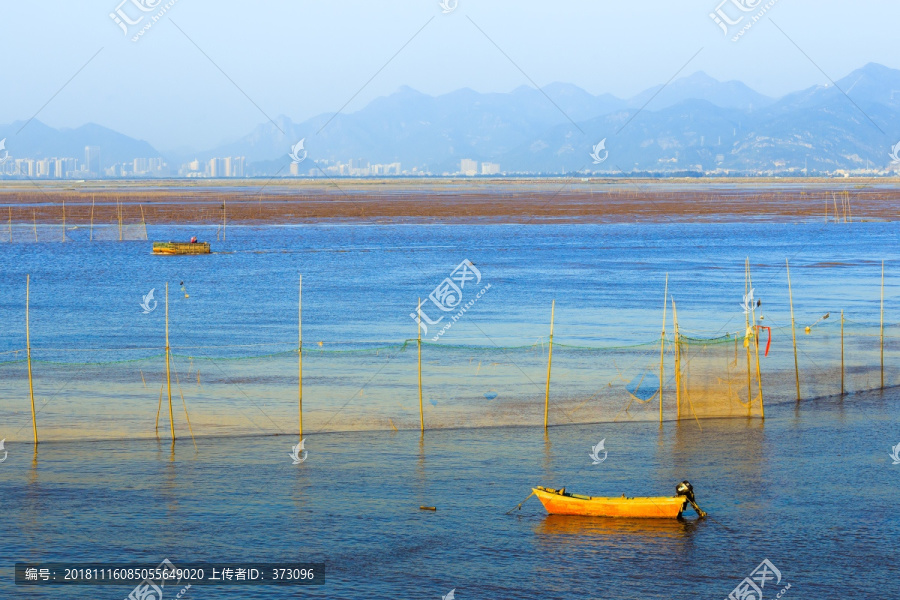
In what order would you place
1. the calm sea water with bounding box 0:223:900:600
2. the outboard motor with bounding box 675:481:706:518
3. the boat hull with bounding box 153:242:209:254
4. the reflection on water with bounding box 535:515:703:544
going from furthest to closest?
the boat hull with bounding box 153:242:209:254 → the outboard motor with bounding box 675:481:706:518 → the reflection on water with bounding box 535:515:703:544 → the calm sea water with bounding box 0:223:900:600

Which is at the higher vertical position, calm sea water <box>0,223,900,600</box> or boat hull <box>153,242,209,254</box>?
boat hull <box>153,242,209,254</box>

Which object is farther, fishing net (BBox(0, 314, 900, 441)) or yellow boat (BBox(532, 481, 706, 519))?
fishing net (BBox(0, 314, 900, 441))

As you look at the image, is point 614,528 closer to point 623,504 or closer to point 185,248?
point 623,504

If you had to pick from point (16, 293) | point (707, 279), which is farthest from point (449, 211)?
point (16, 293)

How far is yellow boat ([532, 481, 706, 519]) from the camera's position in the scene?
15.4 metres

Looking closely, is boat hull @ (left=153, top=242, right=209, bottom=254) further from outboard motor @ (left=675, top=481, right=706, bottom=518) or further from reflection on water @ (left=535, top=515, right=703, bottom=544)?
outboard motor @ (left=675, top=481, right=706, bottom=518)

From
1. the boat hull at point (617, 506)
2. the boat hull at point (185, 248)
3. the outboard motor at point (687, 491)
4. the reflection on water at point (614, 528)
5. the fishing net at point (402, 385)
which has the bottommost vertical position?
the reflection on water at point (614, 528)

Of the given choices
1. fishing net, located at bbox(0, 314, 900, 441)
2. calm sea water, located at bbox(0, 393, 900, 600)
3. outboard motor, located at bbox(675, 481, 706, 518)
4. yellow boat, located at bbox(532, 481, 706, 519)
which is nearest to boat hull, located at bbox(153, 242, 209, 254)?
fishing net, located at bbox(0, 314, 900, 441)

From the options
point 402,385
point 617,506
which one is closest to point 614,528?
point 617,506

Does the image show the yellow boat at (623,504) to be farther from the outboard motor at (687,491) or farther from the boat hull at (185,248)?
the boat hull at (185,248)

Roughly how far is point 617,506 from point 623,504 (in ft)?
0.32

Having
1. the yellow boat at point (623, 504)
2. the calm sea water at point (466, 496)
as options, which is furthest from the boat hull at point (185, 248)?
the yellow boat at point (623, 504)

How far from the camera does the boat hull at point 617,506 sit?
50.7ft

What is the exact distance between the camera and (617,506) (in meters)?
15.5
